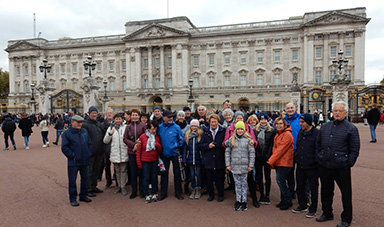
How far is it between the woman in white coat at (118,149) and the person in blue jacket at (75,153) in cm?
63

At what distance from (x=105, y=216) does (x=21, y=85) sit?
64.5 meters

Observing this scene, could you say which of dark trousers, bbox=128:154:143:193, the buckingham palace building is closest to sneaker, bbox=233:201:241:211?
dark trousers, bbox=128:154:143:193

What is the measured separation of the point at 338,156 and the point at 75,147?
5.61 m

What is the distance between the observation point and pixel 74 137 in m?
6.07

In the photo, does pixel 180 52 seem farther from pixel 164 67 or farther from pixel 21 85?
pixel 21 85

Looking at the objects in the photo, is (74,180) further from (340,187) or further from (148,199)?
(340,187)

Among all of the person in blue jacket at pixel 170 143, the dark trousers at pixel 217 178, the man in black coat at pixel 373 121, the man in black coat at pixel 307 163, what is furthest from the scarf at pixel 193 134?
the man in black coat at pixel 373 121

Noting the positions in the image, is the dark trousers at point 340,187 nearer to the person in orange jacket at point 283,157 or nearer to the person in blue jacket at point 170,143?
the person in orange jacket at point 283,157

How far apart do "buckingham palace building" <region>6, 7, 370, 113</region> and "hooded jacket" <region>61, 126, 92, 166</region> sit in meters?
37.0

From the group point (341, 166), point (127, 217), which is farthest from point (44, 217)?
point (341, 166)

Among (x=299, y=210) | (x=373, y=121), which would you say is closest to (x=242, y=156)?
(x=299, y=210)

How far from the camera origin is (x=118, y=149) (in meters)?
6.68

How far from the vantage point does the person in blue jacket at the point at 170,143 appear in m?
6.32

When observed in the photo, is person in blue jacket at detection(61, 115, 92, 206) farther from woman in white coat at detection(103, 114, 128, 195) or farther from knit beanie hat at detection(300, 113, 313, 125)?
knit beanie hat at detection(300, 113, 313, 125)
